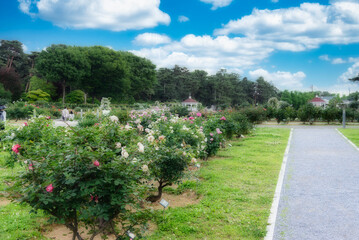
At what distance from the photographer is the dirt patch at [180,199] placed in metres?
5.11

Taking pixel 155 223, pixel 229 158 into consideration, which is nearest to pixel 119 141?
pixel 155 223

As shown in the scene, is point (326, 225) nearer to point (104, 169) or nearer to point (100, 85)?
point (104, 169)

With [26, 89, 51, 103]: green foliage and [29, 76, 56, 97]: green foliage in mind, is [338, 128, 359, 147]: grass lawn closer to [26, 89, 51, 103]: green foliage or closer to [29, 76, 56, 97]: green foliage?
[26, 89, 51, 103]: green foliage

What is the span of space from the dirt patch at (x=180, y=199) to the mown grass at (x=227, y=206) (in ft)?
0.51

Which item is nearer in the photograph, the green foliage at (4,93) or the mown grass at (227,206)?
the mown grass at (227,206)

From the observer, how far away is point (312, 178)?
6809 millimetres

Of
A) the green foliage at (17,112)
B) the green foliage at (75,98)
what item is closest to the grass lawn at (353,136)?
the green foliage at (17,112)

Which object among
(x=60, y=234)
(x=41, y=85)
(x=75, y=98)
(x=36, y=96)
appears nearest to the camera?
(x=60, y=234)

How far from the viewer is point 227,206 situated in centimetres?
496

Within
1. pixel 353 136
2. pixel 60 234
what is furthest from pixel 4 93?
Answer: pixel 60 234

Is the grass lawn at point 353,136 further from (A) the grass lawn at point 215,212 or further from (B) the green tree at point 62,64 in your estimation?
(B) the green tree at point 62,64

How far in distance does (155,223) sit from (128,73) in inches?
1703

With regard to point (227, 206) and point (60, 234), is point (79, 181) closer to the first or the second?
point (60, 234)

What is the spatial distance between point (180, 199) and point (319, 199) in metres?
2.48
